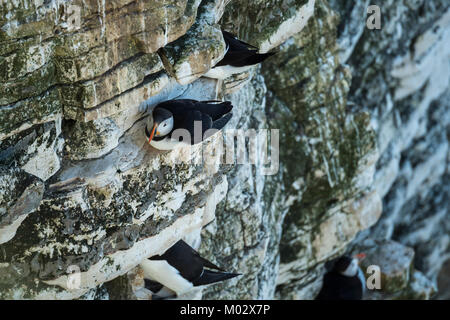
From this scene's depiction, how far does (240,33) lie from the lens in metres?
7.00

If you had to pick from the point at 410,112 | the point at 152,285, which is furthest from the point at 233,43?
the point at 410,112

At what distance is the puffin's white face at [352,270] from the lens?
9.00 m

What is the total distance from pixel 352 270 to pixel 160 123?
4569 mm

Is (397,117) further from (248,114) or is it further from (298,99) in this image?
(248,114)

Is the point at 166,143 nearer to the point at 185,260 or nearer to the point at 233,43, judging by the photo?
the point at 233,43

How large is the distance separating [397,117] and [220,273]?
502 cm

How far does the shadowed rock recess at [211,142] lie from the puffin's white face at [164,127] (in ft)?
0.79

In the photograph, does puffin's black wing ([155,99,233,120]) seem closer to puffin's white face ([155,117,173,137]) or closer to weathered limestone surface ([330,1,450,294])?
puffin's white face ([155,117,173,137])

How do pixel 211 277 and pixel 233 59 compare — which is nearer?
pixel 233 59

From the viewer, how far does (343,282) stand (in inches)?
351

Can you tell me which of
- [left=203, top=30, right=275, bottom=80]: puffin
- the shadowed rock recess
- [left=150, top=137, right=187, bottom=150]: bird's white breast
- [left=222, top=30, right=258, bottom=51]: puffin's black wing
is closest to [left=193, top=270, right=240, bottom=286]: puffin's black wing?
the shadowed rock recess

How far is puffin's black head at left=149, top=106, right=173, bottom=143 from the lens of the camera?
5.27 m

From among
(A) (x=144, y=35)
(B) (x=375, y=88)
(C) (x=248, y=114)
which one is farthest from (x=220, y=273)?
(B) (x=375, y=88)

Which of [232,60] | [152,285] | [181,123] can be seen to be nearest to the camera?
[181,123]
